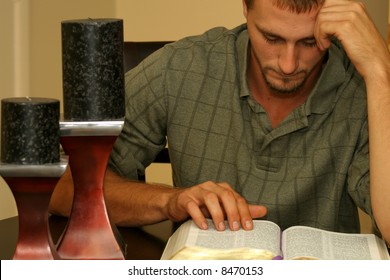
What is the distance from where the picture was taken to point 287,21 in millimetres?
1671

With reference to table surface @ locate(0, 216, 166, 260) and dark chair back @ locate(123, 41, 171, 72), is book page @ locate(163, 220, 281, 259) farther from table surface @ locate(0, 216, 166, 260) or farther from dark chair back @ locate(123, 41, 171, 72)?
dark chair back @ locate(123, 41, 171, 72)

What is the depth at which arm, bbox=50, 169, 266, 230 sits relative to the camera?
4.55 feet

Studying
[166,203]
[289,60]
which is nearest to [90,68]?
[166,203]

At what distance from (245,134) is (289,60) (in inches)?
8.3

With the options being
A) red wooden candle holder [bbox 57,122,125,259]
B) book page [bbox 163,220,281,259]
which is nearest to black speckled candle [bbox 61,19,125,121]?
red wooden candle holder [bbox 57,122,125,259]

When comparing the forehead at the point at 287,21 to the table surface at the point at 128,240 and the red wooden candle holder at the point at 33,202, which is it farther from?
the red wooden candle holder at the point at 33,202

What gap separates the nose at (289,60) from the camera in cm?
168

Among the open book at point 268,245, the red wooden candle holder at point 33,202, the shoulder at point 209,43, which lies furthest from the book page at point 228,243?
the shoulder at point 209,43

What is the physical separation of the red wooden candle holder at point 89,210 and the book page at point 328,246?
0.27 metres

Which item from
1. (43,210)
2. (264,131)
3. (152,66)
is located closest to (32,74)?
(152,66)

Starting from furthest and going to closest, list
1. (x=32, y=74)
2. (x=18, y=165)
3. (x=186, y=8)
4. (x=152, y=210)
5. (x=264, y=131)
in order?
1. (x=186, y=8)
2. (x=32, y=74)
3. (x=264, y=131)
4. (x=152, y=210)
5. (x=18, y=165)

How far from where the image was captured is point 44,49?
10.3ft
